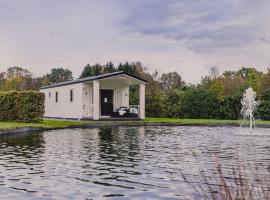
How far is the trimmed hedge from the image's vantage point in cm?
2269

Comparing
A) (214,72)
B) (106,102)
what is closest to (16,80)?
(106,102)

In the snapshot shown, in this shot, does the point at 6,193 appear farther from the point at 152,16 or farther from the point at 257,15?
the point at 152,16

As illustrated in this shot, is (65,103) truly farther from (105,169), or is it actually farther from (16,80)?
(105,169)

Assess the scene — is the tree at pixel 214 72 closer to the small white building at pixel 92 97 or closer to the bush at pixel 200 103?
the bush at pixel 200 103

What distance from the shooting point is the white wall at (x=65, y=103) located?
1136 inches

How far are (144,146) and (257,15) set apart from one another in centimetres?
929

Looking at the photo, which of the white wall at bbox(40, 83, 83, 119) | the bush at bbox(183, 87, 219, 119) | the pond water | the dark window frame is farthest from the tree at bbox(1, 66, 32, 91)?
the pond water

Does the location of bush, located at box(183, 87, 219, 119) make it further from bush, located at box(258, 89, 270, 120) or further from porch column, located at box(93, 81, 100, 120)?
porch column, located at box(93, 81, 100, 120)

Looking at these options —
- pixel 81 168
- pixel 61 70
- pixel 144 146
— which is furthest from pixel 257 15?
pixel 61 70

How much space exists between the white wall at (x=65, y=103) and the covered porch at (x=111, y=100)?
0.47m

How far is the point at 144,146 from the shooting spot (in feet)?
39.2

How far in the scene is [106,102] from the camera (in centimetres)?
3162

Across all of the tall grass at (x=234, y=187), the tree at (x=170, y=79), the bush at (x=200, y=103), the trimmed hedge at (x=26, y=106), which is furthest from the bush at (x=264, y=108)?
the tree at (x=170, y=79)

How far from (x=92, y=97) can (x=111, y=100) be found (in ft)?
6.26
